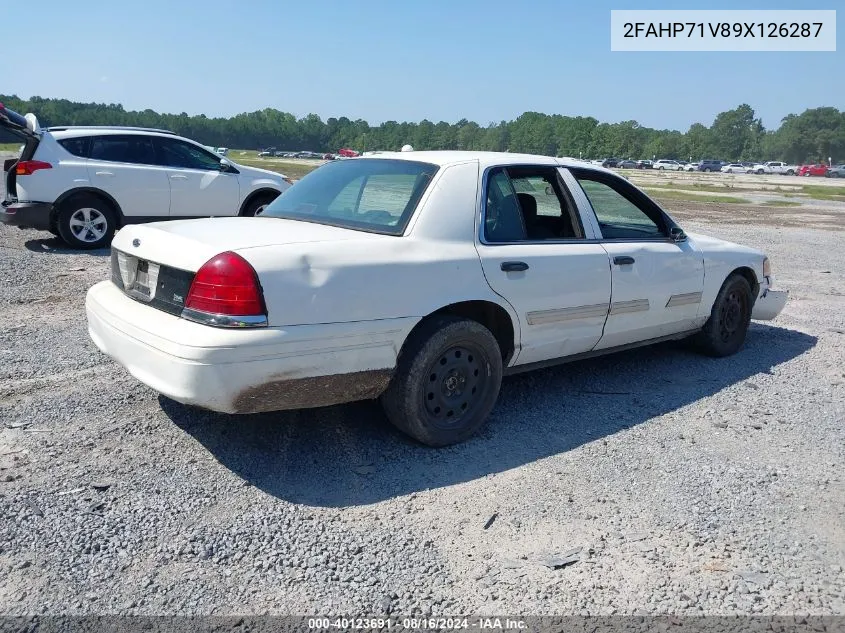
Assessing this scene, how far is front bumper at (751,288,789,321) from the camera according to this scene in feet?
22.0

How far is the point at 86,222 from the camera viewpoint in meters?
10.2

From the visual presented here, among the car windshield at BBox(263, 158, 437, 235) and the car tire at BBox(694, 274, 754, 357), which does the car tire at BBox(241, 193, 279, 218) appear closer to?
the car windshield at BBox(263, 158, 437, 235)

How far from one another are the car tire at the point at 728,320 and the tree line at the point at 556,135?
125 meters

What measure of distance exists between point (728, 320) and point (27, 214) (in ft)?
27.5

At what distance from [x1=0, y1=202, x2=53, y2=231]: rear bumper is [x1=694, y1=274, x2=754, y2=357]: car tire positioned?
8.07 metres

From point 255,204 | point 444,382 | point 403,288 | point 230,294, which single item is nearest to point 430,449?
point 444,382

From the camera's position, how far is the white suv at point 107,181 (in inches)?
387

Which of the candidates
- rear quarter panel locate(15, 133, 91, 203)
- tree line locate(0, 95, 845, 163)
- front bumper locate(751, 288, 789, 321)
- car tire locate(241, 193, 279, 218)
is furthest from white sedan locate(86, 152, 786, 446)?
tree line locate(0, 95, 845, 163)

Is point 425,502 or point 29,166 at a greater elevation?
point 29,166

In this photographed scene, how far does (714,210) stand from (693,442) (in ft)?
73.9

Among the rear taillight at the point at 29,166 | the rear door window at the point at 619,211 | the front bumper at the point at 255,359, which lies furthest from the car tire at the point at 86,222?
the rear door window at the point at 619,211

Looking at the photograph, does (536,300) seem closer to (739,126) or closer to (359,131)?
(359,131)

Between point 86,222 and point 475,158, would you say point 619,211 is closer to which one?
point 475,158

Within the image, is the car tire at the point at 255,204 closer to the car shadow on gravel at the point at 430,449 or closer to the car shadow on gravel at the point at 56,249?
the car shadow on gravel at the point at 56,249
